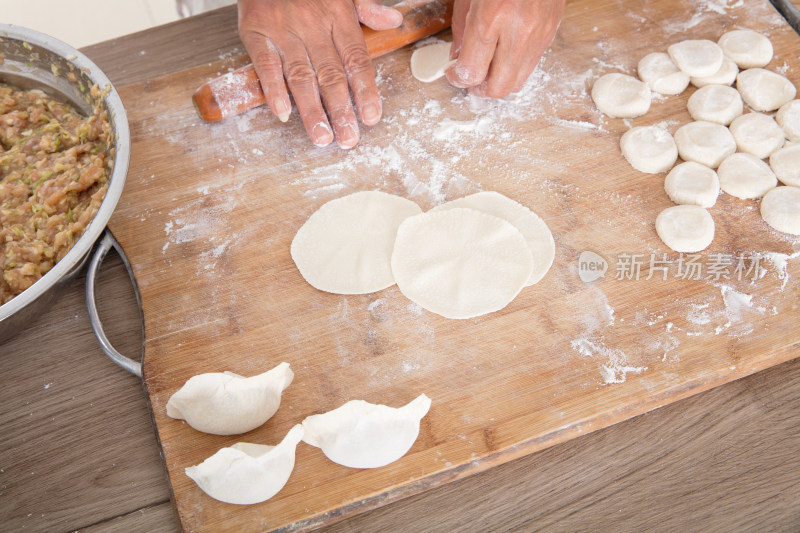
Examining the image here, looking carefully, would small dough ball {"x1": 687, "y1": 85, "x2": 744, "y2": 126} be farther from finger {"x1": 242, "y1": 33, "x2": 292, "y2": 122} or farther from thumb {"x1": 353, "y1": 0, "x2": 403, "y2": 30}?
finger {"x1": 242, "y1": 33, "x2": 292, "y2": 122}

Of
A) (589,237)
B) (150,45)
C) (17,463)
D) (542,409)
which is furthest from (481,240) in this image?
(150,45)

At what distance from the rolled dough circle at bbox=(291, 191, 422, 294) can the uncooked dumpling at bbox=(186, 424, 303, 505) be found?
0.47 m

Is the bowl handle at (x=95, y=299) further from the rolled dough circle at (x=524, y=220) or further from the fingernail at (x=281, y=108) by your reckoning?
the rolled dough circle at (x=524, y=220)

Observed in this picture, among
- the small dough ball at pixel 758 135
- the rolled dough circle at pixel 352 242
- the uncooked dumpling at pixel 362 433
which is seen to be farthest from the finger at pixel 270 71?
the small dough ball at pixel 758 135

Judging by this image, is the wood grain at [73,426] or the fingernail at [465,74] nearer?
the wood grain at [73,426]

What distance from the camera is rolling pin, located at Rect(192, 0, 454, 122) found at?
1978 mm

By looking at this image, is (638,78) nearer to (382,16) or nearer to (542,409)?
(382,16)

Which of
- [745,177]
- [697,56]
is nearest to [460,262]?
[745,177]

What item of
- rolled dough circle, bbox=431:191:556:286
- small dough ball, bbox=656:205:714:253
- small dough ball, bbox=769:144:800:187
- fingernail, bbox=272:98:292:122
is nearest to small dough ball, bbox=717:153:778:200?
small dough ball, bbox=769:144:800:187

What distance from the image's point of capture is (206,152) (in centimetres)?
199

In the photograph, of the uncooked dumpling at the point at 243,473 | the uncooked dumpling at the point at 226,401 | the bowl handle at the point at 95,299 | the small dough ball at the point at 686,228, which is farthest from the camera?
the small dough ball at the point at 686,228

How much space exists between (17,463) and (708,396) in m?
1.76

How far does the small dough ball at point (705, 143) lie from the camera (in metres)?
1.88

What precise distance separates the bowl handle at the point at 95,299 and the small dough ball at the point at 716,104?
181 centimetres
